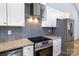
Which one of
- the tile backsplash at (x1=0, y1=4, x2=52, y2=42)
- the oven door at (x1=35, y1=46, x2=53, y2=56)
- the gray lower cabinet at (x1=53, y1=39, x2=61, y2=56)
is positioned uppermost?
the tile backsplash at (x1=0, y1=4, x2=52, y2=42)

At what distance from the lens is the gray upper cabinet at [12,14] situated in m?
1.96

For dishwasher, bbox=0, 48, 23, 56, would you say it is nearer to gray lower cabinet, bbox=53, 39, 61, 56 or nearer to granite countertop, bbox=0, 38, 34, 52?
granite countertop, bbox=0, 38, 34, 52

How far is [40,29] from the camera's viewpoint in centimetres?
204

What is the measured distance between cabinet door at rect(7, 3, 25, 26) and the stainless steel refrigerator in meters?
0.61

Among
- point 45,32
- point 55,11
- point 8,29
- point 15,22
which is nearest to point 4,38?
point 8,29

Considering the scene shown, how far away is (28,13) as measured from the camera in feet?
6.59

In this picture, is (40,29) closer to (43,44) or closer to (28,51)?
(43,44)

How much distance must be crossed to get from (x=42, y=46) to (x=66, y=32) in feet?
1.47

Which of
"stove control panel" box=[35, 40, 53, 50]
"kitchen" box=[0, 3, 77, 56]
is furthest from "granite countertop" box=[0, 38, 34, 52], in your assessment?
"stove control panel" box=[35, 40, 53, 50]

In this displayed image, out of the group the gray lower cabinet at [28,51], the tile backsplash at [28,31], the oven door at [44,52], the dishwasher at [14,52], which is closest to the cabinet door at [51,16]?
the tile backsplash at [28,31]

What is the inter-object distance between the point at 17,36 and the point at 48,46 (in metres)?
0.55

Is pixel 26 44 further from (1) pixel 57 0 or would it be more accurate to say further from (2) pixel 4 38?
(1) pixel 57 0

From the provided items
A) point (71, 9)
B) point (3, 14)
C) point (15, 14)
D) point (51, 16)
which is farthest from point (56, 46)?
Answer: point (3, 14)

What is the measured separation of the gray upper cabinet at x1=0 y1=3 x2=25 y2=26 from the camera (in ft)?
6.42
